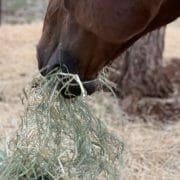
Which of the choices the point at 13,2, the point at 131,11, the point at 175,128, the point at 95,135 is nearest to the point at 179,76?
the point at 175,128

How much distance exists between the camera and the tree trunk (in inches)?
161

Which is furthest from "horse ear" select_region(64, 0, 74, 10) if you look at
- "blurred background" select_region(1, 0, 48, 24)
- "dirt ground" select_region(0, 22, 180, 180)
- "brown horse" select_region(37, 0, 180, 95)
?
"blurred background" select_region(1, 0, 48, 24)

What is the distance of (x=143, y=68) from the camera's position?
4094 mm

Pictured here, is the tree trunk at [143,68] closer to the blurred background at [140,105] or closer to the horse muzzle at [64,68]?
the blurred background at [140,105]

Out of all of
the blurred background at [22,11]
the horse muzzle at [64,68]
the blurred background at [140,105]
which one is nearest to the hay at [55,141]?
the horse muzzle at [64,68]

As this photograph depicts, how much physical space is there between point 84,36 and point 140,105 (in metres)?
1.96

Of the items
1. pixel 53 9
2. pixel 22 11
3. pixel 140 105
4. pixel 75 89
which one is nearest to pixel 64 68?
pixel 75 89

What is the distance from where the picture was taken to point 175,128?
12.0ft

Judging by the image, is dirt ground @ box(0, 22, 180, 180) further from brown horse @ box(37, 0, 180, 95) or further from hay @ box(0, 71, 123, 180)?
brown horse @ box(37, 0, 180, 95)

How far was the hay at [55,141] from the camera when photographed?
2.07m

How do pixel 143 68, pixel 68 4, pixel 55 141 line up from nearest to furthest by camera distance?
pixel 68 4
pixel 55 141
pixel 143 68

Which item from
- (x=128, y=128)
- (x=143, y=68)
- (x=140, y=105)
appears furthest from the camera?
(x=143, y=68)

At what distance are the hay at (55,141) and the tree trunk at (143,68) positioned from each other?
1907 millimetres

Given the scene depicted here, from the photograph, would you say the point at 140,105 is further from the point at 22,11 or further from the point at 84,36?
the point at 22,11
